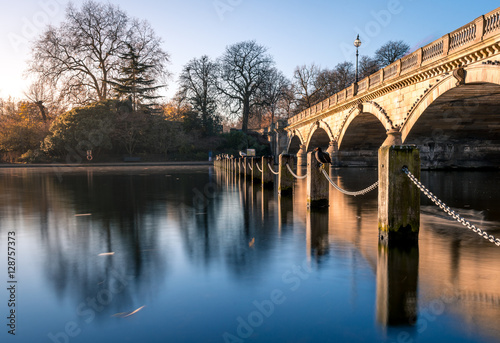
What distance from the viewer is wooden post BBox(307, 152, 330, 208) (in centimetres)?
904

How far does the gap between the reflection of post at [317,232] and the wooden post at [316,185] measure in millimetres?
241

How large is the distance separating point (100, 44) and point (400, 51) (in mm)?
42123

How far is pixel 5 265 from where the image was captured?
5027mm

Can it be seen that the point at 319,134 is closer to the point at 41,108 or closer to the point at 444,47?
the point at 444,47

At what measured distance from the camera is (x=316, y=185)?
A: 30.7 ft

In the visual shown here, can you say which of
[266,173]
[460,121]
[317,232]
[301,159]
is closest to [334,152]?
[301,159]

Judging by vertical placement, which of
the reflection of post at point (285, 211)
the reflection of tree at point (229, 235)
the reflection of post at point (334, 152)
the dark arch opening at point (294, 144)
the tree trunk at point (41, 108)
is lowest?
the reflection of tree at point (229, 235)

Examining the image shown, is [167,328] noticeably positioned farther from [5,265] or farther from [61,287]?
[5,265]

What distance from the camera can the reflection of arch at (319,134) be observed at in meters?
37.3

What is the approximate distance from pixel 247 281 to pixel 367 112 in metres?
25.2

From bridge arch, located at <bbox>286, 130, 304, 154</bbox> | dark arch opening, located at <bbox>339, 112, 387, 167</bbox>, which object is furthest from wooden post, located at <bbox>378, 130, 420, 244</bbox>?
bridge arch, located at <bbox>286, 130, 304, 154</bbox>

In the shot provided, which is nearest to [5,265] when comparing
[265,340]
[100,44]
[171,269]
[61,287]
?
[61,287]

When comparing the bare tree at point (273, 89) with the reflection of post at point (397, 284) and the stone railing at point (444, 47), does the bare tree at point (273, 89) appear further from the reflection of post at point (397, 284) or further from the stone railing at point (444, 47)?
the reflection of post at point (397, 284)

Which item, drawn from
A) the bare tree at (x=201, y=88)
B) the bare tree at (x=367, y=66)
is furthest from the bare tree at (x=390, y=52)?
the bare tree at (x=201, y=88)
